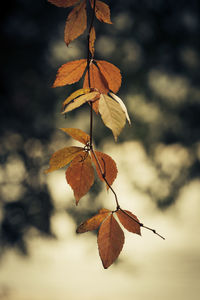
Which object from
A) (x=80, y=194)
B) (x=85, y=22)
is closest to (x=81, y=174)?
(x=80, y=194)

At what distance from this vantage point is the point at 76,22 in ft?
0.93

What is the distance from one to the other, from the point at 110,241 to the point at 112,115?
0.11 meters

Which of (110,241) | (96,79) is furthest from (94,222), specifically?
(96,79)

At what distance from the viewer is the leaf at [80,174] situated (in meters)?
0.26

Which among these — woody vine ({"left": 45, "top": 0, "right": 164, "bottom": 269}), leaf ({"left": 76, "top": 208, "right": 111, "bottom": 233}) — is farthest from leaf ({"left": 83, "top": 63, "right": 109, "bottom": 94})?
leaf ({"left": 76, "top": 208, "right": 111, "bottom": 233})

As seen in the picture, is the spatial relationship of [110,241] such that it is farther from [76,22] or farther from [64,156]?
[76,22]

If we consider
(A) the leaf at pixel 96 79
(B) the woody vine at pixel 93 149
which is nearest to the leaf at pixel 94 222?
(B) the woody vine at pixel 93 149

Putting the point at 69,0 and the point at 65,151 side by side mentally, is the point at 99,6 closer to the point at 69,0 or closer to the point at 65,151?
the point at 69,0

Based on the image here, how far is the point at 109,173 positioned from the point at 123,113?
0.07 m

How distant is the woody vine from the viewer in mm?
229

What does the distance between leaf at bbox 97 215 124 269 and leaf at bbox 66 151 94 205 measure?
4 cm

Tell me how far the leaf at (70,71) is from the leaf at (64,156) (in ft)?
0.25

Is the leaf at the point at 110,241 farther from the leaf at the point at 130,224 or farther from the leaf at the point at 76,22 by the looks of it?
the leaf at the point at 76,22

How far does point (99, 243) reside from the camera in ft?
0.82
